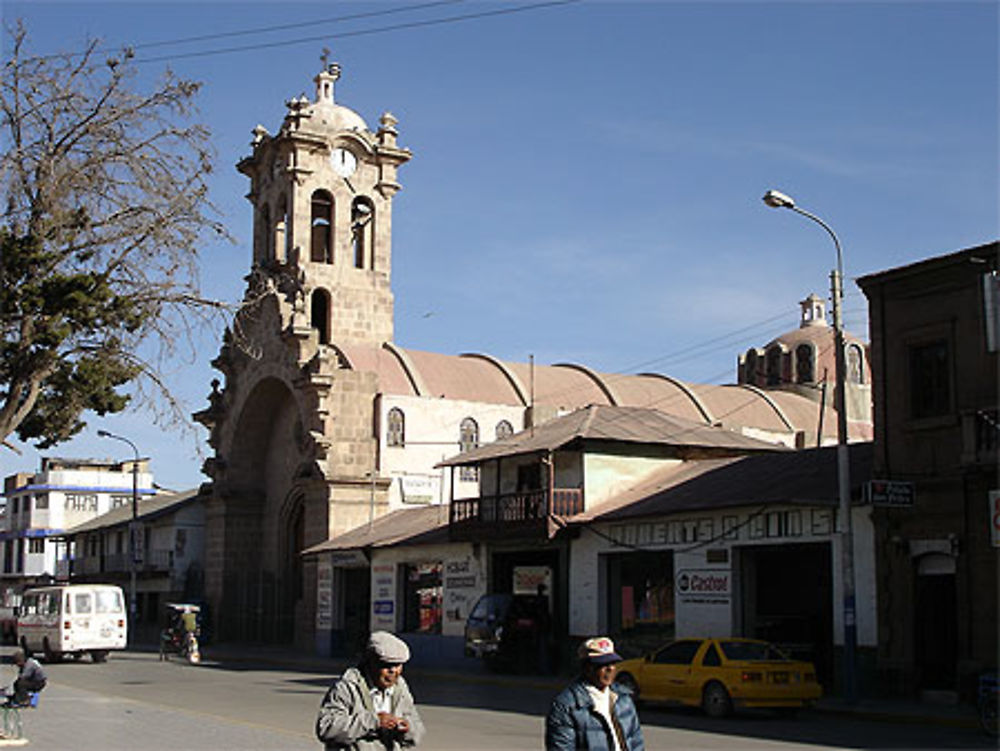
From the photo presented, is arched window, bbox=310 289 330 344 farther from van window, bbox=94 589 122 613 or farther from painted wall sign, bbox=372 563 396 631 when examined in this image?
van window, bbox=94 589 122 613

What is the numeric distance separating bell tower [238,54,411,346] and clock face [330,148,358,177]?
4cm

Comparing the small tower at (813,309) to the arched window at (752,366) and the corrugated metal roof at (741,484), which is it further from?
the corrugated metal roof at (741,484)

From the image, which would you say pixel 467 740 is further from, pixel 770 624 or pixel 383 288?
pixel 383 288

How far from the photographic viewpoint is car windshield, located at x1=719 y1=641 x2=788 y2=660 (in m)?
22.9

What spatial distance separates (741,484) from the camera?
31.2m

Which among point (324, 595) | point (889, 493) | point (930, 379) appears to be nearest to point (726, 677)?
point (889, 493)

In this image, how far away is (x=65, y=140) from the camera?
13734 millimetres

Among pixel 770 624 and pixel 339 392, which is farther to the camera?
pixel 339 392

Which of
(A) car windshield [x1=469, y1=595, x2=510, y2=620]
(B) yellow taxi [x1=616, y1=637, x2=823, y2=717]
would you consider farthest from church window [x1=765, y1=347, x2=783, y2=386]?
(B) yellow taxi [x1=616, y1=637, x2=823, y2=717]

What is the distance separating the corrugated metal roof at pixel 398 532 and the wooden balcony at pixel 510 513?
3.78 feet

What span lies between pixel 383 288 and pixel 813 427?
21.3m

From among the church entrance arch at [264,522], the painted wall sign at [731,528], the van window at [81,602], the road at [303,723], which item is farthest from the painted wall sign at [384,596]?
the painted wall sign at [731,528]

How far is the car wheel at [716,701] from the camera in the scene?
887 inches

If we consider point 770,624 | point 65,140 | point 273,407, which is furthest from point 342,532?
point 65,140
